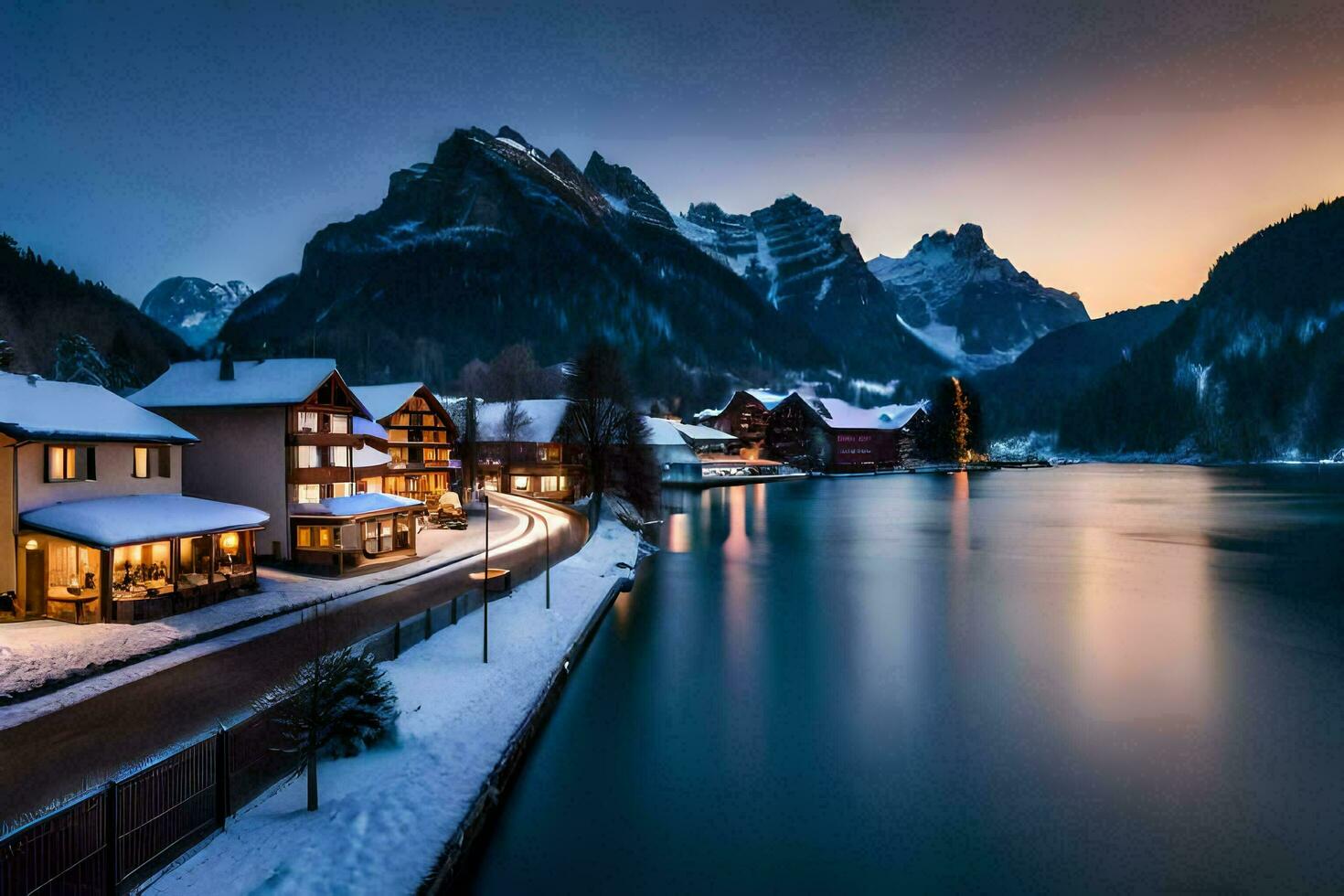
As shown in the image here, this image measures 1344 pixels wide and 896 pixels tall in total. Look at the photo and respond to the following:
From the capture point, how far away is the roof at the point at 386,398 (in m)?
52.9

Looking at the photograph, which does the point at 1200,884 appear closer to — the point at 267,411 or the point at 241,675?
the point at 241,675

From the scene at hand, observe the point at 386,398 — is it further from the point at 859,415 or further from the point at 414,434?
the point at 859,415

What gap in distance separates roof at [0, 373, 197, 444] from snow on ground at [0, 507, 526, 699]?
19.4 feet

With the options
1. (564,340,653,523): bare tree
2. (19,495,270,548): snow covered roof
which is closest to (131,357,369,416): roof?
(19,495,270,548): snow covered roof

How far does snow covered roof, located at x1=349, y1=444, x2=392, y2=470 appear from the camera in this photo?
4069cm

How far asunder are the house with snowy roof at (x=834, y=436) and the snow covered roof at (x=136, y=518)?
121m

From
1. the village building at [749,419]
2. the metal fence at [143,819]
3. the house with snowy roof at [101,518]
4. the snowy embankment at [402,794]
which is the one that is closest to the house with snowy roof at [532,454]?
the house with snowy roof at [101,518]

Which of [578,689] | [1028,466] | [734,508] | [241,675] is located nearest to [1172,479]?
[1028,466]

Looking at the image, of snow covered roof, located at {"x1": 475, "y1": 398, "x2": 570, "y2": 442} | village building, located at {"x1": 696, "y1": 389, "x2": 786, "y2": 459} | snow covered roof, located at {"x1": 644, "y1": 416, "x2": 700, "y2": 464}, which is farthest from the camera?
village building, located at {"x1": 696, "y1": 389, "x2": 786, "y2": 459}

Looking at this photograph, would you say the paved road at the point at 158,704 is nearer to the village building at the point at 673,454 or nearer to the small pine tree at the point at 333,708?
the small pine tree at the point at 333,708

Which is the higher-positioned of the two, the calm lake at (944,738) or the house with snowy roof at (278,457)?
the house with snowy roof at (278,457)

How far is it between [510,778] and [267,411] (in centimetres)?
2494

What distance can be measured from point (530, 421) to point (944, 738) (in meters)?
58.8

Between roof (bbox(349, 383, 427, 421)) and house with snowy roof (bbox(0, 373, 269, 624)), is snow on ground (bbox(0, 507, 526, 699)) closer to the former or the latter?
house with snowy roof (bbox(0, 373, 269, 624))
